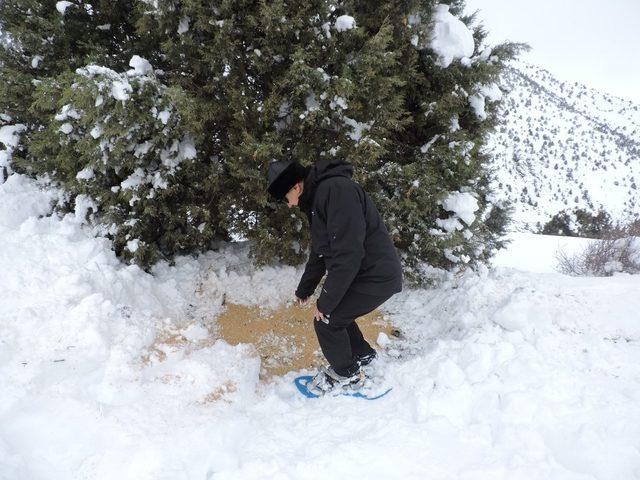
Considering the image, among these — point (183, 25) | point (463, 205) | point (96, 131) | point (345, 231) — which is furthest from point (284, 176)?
point (463, 205)

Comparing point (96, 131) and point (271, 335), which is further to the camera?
point (271, 335)

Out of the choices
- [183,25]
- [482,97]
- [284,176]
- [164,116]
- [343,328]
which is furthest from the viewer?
[482,97]

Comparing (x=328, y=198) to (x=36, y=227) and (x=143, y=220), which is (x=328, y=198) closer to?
(x=143, y=220)

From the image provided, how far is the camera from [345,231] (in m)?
2.62

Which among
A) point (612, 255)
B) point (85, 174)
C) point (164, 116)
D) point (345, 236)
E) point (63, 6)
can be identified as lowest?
point (85, 174)

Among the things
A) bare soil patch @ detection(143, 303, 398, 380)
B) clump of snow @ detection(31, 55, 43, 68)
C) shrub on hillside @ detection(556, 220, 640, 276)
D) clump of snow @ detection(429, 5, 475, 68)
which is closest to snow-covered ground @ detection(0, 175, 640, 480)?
bare soil patch @ detection(143, 303, 398, 380)

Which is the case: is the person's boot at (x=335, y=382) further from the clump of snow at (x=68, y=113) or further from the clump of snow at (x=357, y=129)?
the clump of snow at (x=68, y=113)

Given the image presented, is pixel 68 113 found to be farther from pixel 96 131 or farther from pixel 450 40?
pixel 450 40

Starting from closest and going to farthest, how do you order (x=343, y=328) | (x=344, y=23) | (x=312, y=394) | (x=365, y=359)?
(x=343, y=328)
(x=312, y=394)
(x=365, y=359)
(x=344, y=23)

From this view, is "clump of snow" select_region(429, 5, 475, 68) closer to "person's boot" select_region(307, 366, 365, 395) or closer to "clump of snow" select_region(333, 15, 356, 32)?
"clump of snow" select_region(333, 15, 356, 32)

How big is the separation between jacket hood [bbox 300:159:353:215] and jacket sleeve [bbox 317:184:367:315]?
0.57 feet

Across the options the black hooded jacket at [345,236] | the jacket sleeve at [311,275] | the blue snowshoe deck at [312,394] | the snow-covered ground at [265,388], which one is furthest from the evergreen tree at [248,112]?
the blue snowshoe deck at [312,394]

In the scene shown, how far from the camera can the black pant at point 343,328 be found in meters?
3.04

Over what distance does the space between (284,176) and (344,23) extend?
238 cm
